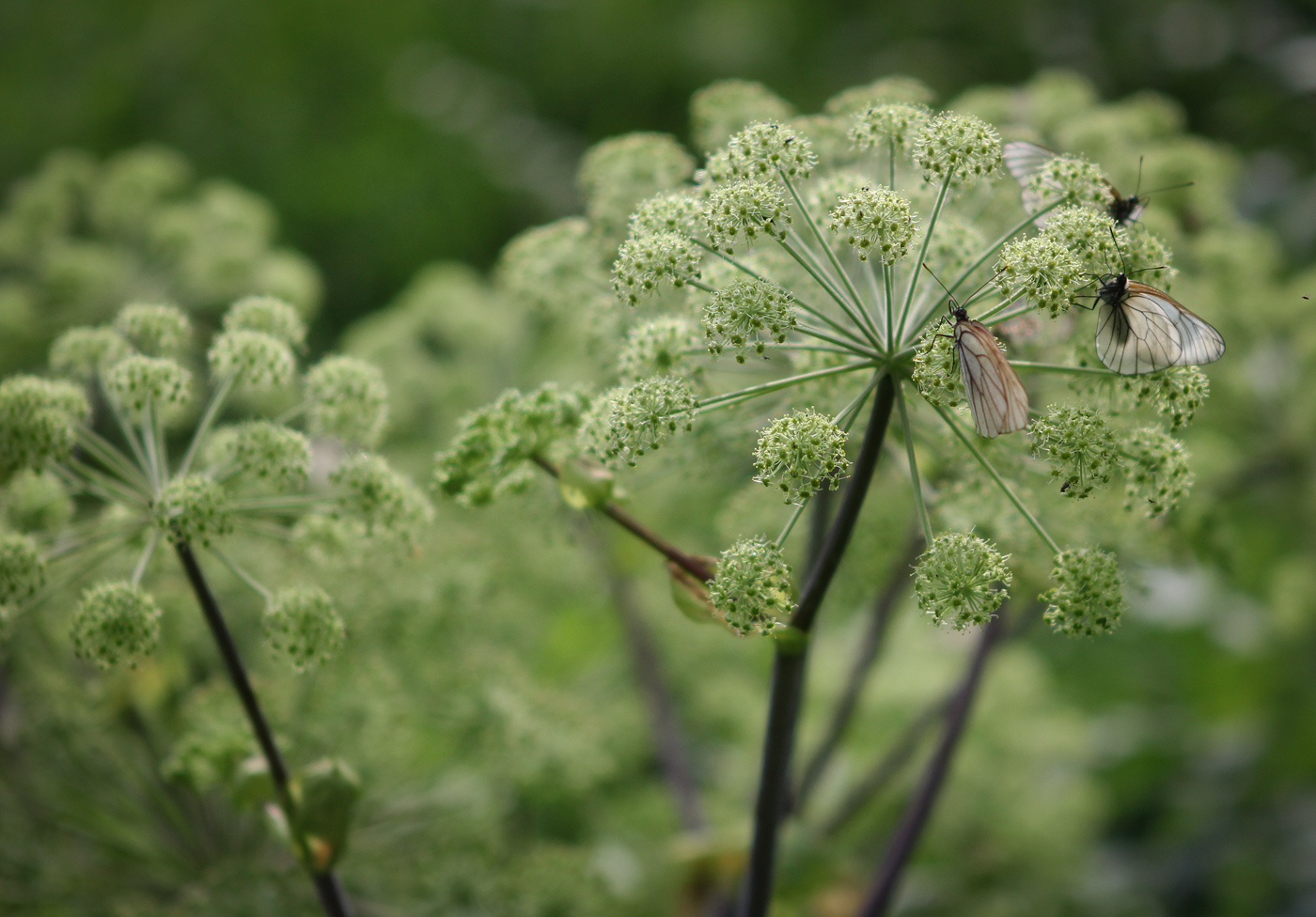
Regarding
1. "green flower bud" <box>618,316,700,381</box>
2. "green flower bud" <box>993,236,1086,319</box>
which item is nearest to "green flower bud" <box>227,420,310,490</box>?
"green flower bud" <box>618,316,700,381</box>

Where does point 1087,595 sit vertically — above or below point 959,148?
below

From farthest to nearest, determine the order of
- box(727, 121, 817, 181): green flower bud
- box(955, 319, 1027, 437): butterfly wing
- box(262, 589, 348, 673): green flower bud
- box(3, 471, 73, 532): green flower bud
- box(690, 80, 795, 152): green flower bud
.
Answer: box(690, 80, 795, 152): green flower bud, box(3, 471, 73, 532): green flower bud, box(262, 589, 348, 673): green flower bud, box(727, 121, 817, 181): green flower bud, box(955, 319, 1027, 437): butterfly wing

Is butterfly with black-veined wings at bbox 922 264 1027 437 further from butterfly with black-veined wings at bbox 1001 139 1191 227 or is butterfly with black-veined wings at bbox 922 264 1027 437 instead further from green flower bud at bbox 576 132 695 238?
green flower bud at bbox 576 132 695 238

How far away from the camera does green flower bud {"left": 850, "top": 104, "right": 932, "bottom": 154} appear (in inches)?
41.5

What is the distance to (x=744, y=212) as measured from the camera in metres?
0.92

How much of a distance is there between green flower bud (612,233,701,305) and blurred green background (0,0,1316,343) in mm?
2885

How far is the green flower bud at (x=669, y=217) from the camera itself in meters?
0.99

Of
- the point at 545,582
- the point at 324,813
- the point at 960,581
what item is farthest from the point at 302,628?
the point at 545,582

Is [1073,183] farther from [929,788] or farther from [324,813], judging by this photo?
[324,813]

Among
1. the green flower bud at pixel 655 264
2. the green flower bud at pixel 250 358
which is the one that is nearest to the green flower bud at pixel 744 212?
the green flower bud at pixel 655 264

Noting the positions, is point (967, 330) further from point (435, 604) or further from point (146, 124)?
point (146, 124)

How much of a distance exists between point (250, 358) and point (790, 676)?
2.37ft

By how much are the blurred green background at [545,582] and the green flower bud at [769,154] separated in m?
0.41

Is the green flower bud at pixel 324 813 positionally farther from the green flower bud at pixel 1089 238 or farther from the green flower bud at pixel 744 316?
the green flower bud at pixel 1089 238
